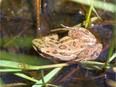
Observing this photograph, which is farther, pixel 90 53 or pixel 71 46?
pixel 71 46

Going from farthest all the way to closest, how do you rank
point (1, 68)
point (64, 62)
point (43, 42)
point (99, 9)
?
point (99, 9), point (43, 42), point (64, 62), point (1, 68)

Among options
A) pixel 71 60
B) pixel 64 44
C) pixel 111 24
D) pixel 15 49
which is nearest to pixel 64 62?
pixel 71 60

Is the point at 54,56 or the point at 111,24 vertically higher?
the point at 111,24

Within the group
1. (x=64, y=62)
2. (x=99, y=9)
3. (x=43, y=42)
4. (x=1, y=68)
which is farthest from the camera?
(x=99, y=9)

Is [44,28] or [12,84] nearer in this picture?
[12,84]

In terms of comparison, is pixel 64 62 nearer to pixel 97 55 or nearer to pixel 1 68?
pixel 97 55
